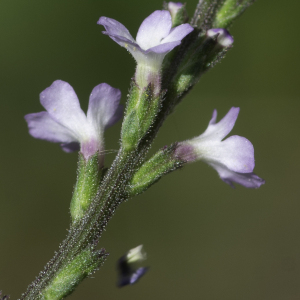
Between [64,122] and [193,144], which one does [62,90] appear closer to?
[64,122]

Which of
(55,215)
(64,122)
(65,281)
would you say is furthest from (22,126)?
(65,281)

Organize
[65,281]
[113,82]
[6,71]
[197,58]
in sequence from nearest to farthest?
1. [65,281]
2. [197,58]
3. [6,71]
4. [113,82]

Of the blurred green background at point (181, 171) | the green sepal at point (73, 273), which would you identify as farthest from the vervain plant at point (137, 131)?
the blurred green background at point (181, 171)

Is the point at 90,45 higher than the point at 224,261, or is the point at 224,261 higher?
the point at 90,45

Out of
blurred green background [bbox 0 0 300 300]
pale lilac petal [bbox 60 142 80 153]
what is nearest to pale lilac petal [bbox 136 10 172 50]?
pale lilac petal [bbox 60 142 80 153]

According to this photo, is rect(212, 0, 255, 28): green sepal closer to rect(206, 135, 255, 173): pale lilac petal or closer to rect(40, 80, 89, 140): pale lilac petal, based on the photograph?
rect(206, 135, 255, 173): pale lilac petal

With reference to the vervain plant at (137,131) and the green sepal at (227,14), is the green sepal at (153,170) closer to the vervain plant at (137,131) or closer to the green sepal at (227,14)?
the vervain plant at (137,131)

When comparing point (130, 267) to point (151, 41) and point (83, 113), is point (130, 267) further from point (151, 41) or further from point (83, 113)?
point (151, 41)

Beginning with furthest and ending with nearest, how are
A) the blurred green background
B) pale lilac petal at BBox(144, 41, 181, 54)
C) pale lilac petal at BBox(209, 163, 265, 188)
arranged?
the blurred green background < pale lilac petal at BBox(209, 163, 265, 188) < pale lilac petal at BBox(144, 41, 181, 54)
